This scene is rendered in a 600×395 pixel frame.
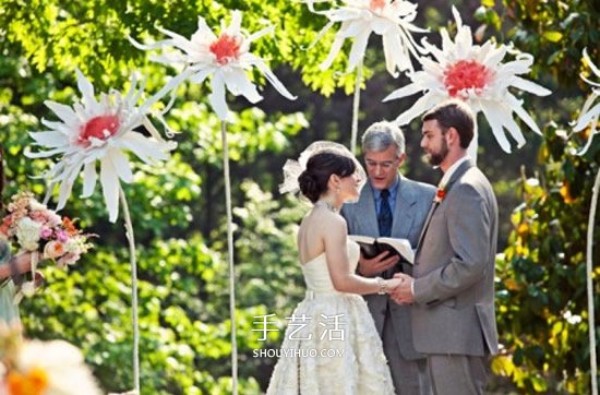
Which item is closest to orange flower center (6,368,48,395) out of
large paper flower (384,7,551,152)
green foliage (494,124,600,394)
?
large paper flower (384,7,551,152)

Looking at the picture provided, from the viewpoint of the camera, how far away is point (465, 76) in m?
4.73

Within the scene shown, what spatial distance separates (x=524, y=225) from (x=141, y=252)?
413 cm

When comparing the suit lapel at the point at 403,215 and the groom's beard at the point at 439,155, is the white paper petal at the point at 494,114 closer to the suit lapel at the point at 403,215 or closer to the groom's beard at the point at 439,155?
the suit lapel at the point at 403,215

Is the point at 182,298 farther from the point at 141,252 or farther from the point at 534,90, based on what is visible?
the point at 534,90

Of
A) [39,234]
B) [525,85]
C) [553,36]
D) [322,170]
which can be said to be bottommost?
[39,234]

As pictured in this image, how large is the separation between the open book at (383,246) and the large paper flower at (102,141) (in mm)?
694

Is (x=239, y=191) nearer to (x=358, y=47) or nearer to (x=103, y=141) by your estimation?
(x=358, y=47)

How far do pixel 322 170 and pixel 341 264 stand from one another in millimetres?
301

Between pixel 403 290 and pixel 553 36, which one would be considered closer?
pixel 403 290

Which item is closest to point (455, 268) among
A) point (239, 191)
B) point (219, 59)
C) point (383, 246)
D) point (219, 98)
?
point (383, 246)

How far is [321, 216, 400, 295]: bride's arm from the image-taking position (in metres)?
4.25

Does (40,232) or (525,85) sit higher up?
(525,85)

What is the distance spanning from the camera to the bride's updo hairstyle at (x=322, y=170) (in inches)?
168

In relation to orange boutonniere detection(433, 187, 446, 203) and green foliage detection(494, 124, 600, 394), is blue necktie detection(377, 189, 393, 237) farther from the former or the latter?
green foliage detection(494, 124, 600, 394)
